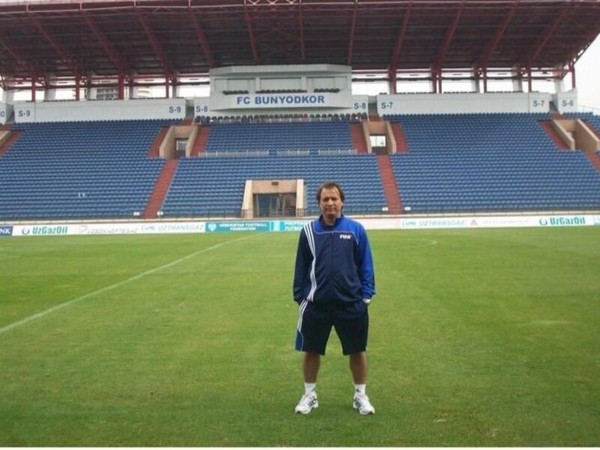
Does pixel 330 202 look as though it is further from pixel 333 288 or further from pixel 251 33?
pixel 251 33

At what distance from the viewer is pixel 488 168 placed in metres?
42.8

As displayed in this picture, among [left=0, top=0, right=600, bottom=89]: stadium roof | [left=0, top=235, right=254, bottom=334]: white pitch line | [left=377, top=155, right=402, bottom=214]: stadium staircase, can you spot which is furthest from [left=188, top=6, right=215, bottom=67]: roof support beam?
[left=0, top=235, right=254, bottom=334]: white pitch line

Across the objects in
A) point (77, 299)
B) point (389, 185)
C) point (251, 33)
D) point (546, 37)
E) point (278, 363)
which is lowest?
point (278, 363)

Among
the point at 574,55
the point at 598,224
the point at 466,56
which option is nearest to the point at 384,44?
the point at 466,56

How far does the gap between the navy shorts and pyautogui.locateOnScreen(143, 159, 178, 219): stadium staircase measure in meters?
34.6

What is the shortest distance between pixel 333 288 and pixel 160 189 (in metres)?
38.3

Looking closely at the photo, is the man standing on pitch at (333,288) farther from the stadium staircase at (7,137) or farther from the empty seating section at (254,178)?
the stadium staircase at (7,137)

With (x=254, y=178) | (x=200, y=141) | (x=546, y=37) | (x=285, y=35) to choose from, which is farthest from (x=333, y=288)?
(x=546, y=37)

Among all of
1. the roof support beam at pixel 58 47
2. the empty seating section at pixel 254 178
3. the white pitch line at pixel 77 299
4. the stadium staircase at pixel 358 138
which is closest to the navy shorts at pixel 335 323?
the white pitch line at pixel 77 299

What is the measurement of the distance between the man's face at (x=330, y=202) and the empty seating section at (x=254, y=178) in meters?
32.5

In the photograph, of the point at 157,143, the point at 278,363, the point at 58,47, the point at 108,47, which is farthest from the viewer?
the point at 157,143

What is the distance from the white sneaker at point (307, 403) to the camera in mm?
4770

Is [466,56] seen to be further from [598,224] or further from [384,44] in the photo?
[598,224]

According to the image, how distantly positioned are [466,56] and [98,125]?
33841mm
